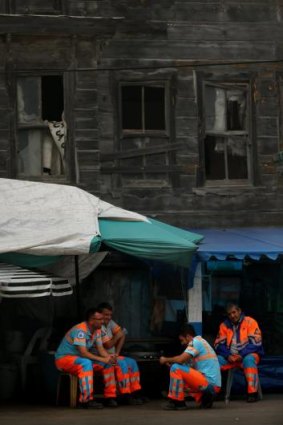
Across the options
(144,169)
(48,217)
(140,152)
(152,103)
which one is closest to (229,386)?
(48,217)

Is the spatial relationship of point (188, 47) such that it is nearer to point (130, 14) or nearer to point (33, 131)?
point (130, 14)

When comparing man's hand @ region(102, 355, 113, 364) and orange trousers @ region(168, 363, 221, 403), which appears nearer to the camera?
orange trousers @ region(168, 363, 221, 403)

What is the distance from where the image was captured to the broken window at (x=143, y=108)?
1928 cm

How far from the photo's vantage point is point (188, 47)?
19.3 meters

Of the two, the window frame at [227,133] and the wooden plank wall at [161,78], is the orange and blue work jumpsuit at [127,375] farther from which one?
the window frame at [227,133]

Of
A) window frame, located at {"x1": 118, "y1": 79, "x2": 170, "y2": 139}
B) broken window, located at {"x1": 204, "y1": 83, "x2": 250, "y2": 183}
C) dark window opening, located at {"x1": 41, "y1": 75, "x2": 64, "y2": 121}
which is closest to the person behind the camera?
dark window opening, located at {"x1": 41, "y1": 75, "x2": 64, "y2": 121}

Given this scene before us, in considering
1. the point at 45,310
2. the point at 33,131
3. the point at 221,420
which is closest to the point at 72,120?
the point at 33,131

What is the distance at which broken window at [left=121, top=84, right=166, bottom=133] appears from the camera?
759 inches

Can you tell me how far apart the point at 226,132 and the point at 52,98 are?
320 cm

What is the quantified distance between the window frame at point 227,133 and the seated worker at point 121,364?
3825 millimetres

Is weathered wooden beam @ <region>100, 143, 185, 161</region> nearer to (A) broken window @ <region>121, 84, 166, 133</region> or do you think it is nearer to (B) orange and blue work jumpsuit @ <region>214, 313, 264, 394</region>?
(A) broken window @ <region>121, 84, 166, 133</region>

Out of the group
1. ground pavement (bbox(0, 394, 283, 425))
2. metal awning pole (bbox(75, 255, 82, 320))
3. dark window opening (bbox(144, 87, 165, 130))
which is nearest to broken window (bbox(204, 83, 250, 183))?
dark window opening (bbox(144, 87, 165, 130))

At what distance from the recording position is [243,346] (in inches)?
650

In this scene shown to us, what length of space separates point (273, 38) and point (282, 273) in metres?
4.22
